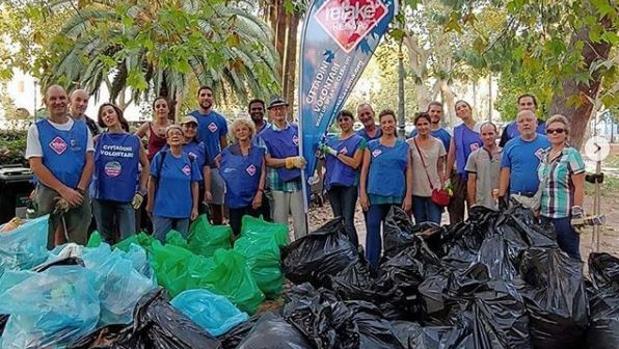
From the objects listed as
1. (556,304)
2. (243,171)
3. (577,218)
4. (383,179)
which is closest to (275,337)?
(556,304)

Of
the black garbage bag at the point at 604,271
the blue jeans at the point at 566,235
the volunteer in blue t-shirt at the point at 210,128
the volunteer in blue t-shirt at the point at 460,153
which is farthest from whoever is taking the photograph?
the volunteer in blue t-shirt at the point at 210,128

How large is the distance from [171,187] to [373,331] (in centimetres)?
260

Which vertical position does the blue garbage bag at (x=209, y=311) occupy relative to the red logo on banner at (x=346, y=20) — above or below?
below

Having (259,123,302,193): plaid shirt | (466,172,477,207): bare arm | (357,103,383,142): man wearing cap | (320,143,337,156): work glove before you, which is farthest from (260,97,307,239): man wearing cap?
(466,172,477,207): bare arm

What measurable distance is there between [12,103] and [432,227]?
26.4 m

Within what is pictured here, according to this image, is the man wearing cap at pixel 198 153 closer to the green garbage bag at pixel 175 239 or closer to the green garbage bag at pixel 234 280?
the green garbage bag at pixel 175 239

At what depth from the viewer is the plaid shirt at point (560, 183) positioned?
13.3 ft

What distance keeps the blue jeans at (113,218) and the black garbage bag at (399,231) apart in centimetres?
208

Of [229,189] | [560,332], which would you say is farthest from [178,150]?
[560,332]

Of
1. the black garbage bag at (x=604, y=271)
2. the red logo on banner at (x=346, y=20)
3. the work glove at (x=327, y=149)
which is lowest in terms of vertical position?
the black garbage bag at (x=604, y=271)

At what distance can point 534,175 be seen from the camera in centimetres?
448

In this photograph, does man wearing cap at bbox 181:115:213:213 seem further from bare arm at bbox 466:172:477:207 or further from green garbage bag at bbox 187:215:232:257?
bare arm at bbox 466:172:477:207

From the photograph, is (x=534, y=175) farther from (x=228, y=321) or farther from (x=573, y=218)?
(x=228, y=321)

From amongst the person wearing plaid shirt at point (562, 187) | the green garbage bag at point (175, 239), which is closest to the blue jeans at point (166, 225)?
the green garbage bag at point (175, 239)
